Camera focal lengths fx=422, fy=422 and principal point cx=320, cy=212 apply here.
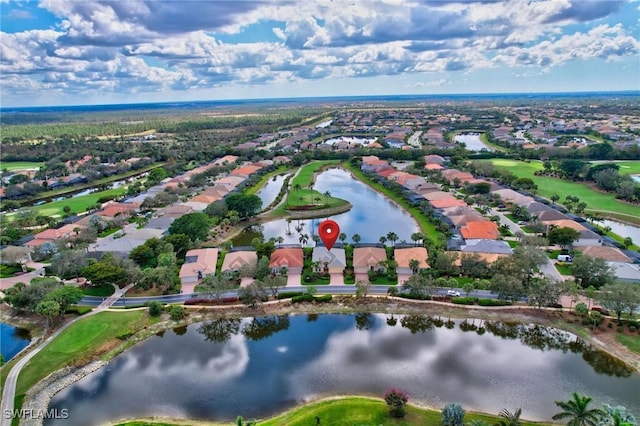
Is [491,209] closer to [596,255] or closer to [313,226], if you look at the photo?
[596,255]

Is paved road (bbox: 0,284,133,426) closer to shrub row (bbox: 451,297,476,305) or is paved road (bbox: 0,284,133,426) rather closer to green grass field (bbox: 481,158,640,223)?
shrub row (bbox: 451,297,476,305)

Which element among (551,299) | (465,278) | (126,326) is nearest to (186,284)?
(126,326)

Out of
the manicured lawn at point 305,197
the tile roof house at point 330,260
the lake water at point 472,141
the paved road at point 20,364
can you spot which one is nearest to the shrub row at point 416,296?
the tile roof house at point 330,260

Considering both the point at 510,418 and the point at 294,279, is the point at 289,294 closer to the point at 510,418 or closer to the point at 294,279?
the point at 294,279

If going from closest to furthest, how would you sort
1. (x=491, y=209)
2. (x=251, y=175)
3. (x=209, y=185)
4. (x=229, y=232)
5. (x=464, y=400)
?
(x=464, y=400) → (x=229, y=232) → (x=491, y=209) → (x=209, y=185) → (x=251, y=175)

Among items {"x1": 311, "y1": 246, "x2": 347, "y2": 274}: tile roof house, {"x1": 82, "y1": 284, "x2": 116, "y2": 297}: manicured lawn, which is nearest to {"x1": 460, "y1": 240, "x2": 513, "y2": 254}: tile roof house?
{"x1": 311, "y1": 246, "x2": 347, "y2": 274}: tile roof house

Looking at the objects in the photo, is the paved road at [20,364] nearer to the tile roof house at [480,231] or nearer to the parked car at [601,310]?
the tile roof house at [480,231]

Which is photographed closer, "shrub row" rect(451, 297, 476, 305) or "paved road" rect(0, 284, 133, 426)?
"paved road" rect(0, 284, 133, 426)
